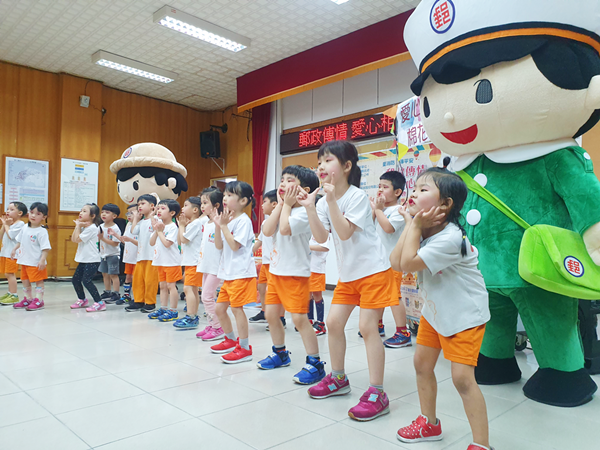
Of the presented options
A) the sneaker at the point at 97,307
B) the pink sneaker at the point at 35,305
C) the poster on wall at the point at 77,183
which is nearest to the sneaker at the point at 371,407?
the sneaker at the point at 97,307

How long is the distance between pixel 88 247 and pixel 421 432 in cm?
422

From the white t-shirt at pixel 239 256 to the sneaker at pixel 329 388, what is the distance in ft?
3.10

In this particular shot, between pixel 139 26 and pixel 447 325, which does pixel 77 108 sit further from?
pixel 447 325

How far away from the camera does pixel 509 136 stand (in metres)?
2.02

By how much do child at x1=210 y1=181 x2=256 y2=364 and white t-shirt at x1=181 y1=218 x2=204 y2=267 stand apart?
104cm

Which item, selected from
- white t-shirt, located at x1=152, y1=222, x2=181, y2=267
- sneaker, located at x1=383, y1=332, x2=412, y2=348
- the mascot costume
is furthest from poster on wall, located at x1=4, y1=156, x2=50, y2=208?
the mascot costume

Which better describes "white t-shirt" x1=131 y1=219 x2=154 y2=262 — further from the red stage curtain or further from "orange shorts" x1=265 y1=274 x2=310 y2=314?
the red stage curtain

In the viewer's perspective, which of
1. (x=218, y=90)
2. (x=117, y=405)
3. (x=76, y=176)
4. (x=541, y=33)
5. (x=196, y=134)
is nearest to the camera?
(x=541, y=33)

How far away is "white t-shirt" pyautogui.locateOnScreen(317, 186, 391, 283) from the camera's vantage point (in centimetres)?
200

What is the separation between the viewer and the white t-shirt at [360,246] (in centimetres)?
200

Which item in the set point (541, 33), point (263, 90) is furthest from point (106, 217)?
point (541, 33)

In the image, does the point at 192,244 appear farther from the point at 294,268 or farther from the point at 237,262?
the point at 294,268

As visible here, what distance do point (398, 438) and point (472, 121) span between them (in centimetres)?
141

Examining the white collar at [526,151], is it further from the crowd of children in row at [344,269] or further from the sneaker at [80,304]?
the sneaker at [80,304]
